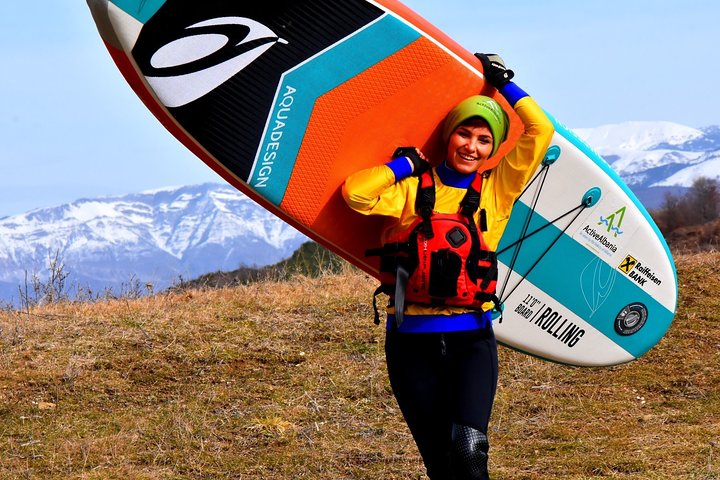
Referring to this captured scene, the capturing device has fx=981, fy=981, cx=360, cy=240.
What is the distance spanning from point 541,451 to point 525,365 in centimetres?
138

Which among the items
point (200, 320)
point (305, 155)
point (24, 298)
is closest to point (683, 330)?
point (200, 320)

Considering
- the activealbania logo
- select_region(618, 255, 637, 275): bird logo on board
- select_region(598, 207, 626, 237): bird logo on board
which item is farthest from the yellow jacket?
select_region(618, 255, 637, 275): bird logo on board

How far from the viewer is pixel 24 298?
7582 mm

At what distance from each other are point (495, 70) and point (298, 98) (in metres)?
0.81

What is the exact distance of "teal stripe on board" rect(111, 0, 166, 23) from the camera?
384 cm

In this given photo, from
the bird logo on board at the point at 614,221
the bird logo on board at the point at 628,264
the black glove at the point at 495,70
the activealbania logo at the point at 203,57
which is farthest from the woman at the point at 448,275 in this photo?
the bird logo on board at the point at 628,264

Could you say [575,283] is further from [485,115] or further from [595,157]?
[485,115]

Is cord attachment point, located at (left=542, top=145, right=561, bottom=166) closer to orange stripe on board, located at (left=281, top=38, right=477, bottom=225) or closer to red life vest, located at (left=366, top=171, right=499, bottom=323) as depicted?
orange stripe on board, located at (left=281, top=38, right=477, bottom=225)

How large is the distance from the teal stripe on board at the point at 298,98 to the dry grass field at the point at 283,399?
5.20ft

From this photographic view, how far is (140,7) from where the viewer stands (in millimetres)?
3854

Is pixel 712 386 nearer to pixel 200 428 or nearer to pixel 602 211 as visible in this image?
pixel 602 211

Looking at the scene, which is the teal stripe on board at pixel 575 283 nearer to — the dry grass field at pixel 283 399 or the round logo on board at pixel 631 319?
the round logo on board at pixel 631 319

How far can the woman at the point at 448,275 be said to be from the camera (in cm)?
→ 334

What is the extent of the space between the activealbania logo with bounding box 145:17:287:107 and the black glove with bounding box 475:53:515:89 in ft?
2.96
